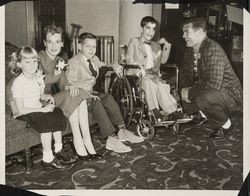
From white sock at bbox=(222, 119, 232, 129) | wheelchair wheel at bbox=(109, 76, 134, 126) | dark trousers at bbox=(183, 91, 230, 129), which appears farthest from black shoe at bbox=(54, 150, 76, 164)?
white sock at bbox=(222, 119, 232, 129)

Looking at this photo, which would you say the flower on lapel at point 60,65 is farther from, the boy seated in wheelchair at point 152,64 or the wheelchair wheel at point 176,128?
the wheelchair wheel at point 176,128

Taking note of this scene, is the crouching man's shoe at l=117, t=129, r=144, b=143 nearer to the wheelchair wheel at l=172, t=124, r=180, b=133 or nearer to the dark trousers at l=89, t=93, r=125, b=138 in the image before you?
the dark trousers at l=89, t=93, r=125, b=138

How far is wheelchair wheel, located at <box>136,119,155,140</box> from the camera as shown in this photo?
5.29 feet

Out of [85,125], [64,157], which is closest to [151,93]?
[85,125]

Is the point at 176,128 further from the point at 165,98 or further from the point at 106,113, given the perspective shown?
the point at 106,113

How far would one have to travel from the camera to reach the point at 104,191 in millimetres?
1559

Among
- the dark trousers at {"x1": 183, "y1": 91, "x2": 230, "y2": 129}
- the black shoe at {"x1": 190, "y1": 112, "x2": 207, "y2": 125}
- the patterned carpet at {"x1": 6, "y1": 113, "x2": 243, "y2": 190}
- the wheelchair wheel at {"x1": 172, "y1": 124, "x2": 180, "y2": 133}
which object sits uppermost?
the dark trousers at {"x1": 183, "y1": 91, "x2": 230, "y2": 129}

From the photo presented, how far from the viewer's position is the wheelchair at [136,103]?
1601 mm

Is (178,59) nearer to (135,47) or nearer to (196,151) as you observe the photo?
(135,47)

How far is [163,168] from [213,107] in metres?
0.33

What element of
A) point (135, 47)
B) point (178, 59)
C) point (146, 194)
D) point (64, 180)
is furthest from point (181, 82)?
point (64, 180)

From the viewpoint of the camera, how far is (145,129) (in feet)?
5.32

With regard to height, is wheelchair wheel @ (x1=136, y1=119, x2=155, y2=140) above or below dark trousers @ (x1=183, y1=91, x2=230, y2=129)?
below

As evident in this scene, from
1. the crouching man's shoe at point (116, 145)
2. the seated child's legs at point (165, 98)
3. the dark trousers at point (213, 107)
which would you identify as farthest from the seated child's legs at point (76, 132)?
the dark trousers at point (213, 107)
